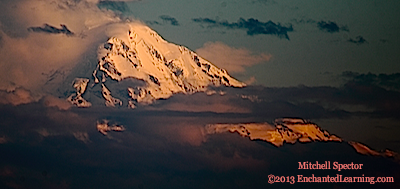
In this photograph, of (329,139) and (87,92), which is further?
(87,92)

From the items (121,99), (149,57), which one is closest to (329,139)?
(121,99)

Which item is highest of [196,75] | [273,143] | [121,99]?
[196,75]

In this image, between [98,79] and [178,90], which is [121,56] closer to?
[98,79]

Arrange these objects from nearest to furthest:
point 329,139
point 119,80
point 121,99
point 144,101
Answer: point 329,139 → point 144,101 → point 121,99 → point 119,80

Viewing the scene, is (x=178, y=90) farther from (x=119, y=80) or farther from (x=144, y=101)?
(x=119, y=80)

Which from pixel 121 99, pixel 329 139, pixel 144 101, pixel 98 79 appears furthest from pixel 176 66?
pixel 329 139

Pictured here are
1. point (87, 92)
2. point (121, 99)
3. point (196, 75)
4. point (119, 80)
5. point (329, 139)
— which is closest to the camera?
point (329, 139)

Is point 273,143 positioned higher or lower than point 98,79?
lower
